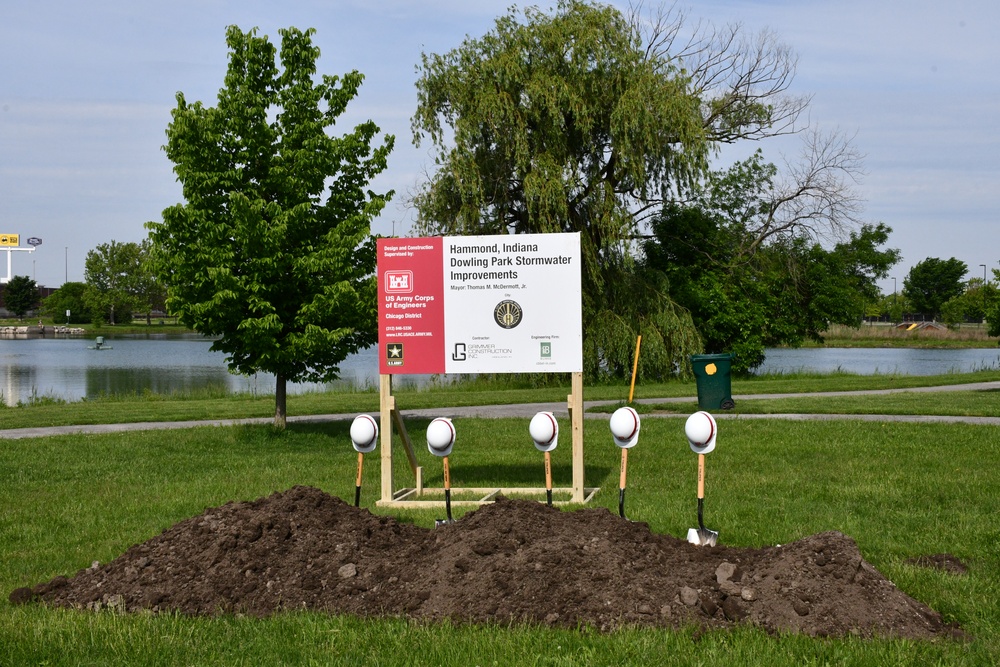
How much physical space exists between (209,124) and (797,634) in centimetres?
1237

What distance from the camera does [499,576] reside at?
5.92m

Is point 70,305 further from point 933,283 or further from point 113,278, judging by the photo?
point 933,283

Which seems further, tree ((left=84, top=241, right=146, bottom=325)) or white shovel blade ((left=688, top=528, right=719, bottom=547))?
tree ((left=84, top=241, right=146, bottom=325))

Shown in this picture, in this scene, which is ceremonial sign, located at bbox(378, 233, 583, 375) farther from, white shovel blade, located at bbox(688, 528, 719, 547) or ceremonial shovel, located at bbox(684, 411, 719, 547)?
white shovel blade, located at bbox(688, 528, 719, 547)

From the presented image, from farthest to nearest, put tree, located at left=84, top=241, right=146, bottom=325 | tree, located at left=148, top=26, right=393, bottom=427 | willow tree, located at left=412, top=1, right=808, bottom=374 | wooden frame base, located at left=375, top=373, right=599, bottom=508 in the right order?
tree, located at left=84, top=241, right=146, bottom=325 → willow tree, located at left=412, top=1, right=808, bottom=374 → tree, located at left=148, top=26, right=393, bottom=427 → wooden frame base, located at left=375, top=373, right=599, bottom=508

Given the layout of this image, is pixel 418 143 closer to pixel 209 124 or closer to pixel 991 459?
pixel 209 124

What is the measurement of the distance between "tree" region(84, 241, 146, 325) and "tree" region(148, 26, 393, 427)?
376 feet

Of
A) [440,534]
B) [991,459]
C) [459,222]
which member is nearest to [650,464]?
[991,459]

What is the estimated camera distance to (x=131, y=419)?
64.4ft

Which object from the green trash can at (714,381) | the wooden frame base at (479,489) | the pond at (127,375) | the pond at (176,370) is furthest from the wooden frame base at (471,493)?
the pond at (176,370)

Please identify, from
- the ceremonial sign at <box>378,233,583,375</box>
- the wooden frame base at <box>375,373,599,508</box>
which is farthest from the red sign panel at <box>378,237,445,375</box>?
the wooden frame base at <box>375,373,599,508</box>

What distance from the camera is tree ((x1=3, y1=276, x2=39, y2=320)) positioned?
148 meters

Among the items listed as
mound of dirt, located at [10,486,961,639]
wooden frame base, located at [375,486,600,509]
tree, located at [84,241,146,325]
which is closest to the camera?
mound of dirt, located at [10,486,961,639]

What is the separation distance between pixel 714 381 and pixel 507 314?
9.76 metres
